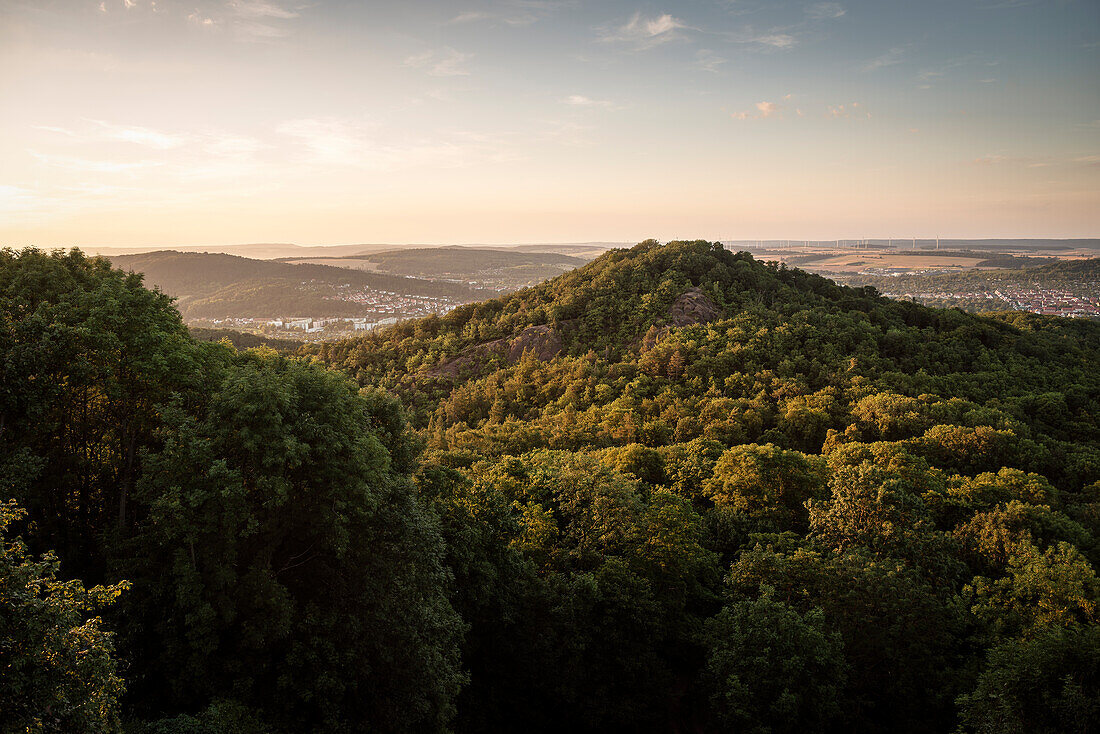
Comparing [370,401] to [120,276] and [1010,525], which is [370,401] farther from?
[1010,525]

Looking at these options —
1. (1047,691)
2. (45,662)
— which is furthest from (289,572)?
(1047,691)

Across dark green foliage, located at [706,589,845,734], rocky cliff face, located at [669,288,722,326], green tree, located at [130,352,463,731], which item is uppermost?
rocky cliff face, located at [669,288,722,326]

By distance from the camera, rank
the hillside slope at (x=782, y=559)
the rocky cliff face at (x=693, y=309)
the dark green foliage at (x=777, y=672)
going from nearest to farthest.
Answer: the dark green foliage at (x=777, y=672) < the hillside slope at (x=782, y=559) < the rocky cliff face at (x=693, y=309)

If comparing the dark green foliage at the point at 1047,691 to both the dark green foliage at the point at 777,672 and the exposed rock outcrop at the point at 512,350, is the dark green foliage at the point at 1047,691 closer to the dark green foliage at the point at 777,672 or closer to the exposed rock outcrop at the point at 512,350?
the dark green foliage at the point at 777,672

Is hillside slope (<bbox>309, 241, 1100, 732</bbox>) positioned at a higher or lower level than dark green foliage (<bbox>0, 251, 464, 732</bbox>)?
lower

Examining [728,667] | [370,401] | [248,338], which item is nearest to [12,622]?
[370,401]

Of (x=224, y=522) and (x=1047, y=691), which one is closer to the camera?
(x=224, y=522)

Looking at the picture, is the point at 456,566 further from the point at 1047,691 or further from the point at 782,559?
the point at 1047,691

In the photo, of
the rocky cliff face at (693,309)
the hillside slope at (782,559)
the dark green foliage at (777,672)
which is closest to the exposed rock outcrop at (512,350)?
the rocky cliff face at (693,309)

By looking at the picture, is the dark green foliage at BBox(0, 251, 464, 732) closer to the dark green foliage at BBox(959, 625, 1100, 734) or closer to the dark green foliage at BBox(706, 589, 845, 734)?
the dark green foliage at BBox(706, 589, 845, 734)

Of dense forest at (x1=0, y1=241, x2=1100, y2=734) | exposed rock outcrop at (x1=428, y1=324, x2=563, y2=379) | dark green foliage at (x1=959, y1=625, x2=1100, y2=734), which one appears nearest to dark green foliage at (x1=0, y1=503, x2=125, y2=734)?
dense forest at (x1=0, y1=241, x2=1100, y2=734)
